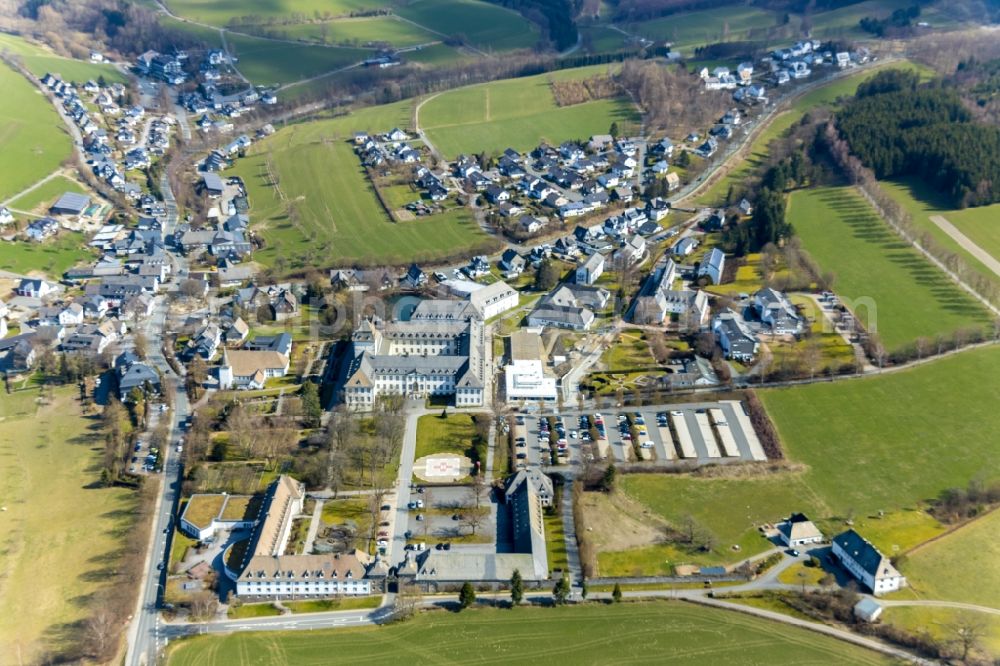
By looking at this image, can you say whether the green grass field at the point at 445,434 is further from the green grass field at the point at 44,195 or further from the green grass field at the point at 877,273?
the green grass field at the point at 44,195

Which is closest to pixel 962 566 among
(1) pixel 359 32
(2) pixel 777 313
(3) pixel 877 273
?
(2) pixel 777 313

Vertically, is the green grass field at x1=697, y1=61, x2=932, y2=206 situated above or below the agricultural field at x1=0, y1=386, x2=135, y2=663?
above

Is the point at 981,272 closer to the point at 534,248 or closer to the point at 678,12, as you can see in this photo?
the point at 534,248

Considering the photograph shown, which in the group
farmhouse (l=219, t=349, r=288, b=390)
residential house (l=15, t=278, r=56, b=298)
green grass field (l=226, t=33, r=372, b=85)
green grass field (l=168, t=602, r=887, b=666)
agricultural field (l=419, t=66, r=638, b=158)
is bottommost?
green grass field (l=168, t=602, r=887, b=666)

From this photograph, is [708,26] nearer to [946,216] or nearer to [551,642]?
[946,216]

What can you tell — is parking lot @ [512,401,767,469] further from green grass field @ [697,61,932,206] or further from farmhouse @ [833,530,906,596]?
green grass field @ [697,61,932,206]

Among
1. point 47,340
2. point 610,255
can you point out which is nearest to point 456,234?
point 610,255

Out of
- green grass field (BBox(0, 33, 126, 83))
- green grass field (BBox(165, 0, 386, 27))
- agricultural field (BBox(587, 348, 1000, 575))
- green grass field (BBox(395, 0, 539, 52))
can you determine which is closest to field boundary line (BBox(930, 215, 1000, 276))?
agricultural field (BBox(587, 348, 1000, 575))

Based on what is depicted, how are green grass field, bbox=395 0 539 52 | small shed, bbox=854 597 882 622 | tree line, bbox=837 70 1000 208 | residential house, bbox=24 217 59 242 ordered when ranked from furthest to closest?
green grass field, bbox=395 0 539 52 → tree line, bbox=837 70 1000 208 → residential house, bbox=24 217 59 242 → small shed, bbox=854 597 882 622
